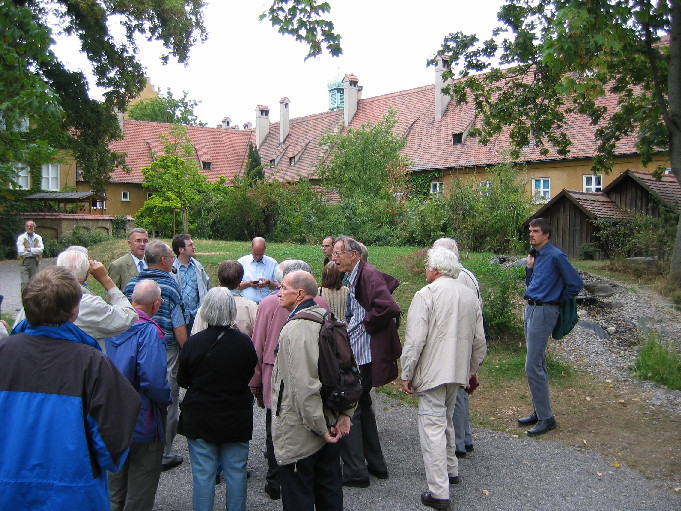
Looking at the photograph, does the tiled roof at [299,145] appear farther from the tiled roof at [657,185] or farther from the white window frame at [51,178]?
the tiled roof at [657,185]

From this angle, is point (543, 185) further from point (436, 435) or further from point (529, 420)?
point (436, 435)

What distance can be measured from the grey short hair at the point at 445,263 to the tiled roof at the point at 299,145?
131ft

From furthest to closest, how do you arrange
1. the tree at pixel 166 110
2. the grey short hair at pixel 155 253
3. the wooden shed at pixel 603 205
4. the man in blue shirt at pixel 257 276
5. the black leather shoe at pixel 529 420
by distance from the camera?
the tree at pixel 166 110
the wooden shed at pixel 603 205
the man in blue shirt at pixel 257 276
the black leather shoe at pixel 529 420
the grey short hair at pixel 155 253

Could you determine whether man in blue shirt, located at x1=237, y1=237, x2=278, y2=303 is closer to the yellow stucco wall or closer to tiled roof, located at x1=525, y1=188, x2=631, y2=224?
tiled roof, located at x1=525, y1=188, x2=631, y2=224

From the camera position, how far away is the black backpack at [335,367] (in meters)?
4.16

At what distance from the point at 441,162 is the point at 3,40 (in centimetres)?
2953

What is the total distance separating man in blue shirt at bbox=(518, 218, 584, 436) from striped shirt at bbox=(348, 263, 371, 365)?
2.08 metres

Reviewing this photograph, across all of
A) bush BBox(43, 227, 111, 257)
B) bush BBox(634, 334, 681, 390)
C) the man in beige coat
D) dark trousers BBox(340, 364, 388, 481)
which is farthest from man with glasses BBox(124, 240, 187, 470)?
bush BBox(43, 227, 111, 257)

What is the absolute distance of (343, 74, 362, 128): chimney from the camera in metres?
46.4

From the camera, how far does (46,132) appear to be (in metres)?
25.2

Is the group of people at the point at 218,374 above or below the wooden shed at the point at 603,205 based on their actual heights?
below

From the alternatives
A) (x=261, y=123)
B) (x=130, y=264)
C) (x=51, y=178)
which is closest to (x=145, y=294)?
(x=130, y=264)

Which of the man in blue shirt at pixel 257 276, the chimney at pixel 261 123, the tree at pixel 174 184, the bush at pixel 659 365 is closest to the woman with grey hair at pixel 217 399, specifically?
the man in blue shirt at pixel 257 276

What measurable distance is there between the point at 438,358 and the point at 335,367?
52.8 inches
